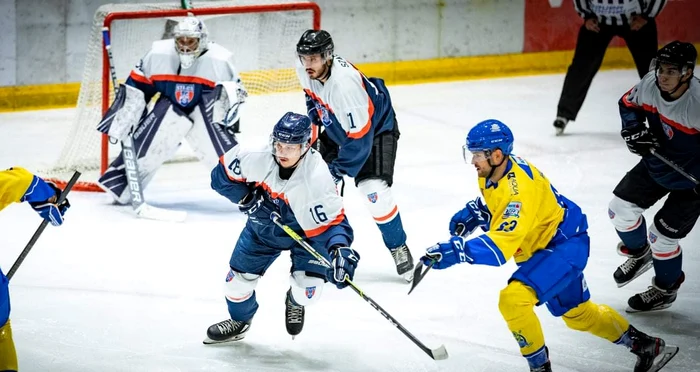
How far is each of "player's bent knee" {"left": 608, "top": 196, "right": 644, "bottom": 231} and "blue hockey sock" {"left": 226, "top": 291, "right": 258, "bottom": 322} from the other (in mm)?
1612

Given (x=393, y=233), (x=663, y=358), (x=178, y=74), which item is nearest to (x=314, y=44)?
(x=393, y=233)

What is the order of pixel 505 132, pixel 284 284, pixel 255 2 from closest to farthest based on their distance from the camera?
1. pixel 505 132
2. pixel 284 284
3. pixel 255 2

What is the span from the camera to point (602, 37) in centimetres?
740

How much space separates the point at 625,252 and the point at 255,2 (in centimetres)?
299

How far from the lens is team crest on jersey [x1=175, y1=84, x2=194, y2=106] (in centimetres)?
584

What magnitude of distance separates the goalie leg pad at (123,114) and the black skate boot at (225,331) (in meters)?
1.97

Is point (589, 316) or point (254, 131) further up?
point (589, 316)

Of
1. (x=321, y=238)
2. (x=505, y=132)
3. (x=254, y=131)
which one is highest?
(x=505, y=132)

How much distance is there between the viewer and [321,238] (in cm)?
381

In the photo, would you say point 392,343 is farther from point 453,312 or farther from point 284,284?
Answer: point 284,284

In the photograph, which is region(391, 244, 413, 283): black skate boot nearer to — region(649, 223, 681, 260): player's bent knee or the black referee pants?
region(649, 223, 681, 260): player's bent knee

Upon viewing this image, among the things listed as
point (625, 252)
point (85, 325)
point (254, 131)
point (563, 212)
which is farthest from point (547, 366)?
point (254, 131)

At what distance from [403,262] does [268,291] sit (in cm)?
63

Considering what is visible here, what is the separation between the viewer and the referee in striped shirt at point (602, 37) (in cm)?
723
